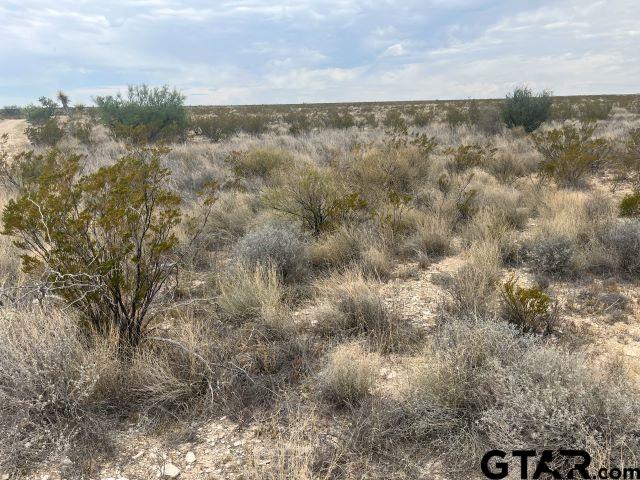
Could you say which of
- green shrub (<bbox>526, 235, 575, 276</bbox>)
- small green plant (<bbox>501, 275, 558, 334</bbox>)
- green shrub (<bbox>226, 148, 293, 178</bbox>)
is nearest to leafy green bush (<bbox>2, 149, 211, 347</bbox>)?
small green plant (<bbox>501, 275, 558, 334</bbox>)

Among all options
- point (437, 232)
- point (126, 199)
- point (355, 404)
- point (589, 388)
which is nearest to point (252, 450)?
point (355, 404)

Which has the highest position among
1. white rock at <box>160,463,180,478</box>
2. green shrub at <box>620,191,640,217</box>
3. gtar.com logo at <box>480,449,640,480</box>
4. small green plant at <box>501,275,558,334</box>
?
green shrub at <box>620,191,640,217</box>

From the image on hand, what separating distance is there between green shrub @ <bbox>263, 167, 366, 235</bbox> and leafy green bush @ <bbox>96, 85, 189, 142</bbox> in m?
12.9

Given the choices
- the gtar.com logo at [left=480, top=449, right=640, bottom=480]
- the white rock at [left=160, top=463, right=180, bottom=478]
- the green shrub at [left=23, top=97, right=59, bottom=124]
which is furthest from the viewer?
the green shrub at [left=23, top=97, right=59, bottom=124]

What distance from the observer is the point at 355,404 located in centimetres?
303

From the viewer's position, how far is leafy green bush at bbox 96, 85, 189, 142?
18562 millimetres

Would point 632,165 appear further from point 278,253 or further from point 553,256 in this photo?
point 278,253

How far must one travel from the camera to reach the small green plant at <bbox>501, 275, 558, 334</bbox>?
3.81 metres

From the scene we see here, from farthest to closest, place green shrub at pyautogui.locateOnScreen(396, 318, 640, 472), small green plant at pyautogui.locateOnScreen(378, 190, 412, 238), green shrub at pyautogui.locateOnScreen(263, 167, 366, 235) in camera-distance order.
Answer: green shrub at pyautogui.locateOnScreen(263, 167, 366, 235)
small green plant at pyautogui.locateOnScreen(378, 190, 412, 238)
green shrub at pyautogui.locateOnScreen(396, 318, 640, 472)

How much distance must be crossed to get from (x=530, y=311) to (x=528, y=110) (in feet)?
54.7

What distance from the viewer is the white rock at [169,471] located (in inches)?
99.7

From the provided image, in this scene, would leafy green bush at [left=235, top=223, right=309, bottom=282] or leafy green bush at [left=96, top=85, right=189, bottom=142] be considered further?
leafy green bush at [left=96, top=85, right=189, bottom=142]

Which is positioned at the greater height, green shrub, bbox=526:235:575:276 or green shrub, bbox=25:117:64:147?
green shrub, bbox=25:117:64:147

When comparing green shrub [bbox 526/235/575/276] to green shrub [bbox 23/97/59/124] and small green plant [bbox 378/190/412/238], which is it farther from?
green shrub [bbox 23/97/59/124]
